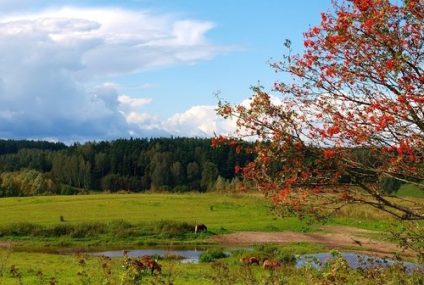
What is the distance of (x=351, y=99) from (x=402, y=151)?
1615 mm

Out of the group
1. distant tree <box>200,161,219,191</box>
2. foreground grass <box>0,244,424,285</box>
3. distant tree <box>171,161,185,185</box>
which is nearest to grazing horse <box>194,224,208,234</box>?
foreground grass <box>0,244,424,285</box>

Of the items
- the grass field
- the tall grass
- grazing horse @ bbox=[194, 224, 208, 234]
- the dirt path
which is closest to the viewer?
the grass field

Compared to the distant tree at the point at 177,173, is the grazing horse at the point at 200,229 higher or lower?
lower

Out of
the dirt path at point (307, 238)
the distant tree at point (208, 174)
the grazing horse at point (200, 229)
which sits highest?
the distant tree at point (208, 174)

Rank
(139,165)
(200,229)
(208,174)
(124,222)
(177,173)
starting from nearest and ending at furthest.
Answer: (200,229) < (124,222) < (208,174) < (177,173) < (139,165)

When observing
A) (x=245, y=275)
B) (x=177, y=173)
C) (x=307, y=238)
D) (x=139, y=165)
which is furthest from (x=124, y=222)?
(x=139, y=165)

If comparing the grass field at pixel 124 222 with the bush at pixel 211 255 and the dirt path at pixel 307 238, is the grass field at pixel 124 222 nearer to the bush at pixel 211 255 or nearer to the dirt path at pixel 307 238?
the dirt path at pixel 307 238

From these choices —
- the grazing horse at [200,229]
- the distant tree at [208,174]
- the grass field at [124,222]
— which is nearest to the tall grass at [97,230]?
the grass field at [124,222]

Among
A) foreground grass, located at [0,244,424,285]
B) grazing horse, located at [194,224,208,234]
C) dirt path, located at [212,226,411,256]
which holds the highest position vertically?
foreground grass, located at [0,244,424,285]

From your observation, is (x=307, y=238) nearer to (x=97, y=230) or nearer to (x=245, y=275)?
(x=97, y=230)

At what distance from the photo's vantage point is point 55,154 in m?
173

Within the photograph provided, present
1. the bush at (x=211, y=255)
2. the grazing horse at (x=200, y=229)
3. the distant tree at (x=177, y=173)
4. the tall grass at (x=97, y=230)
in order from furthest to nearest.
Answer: the distant tree at (x=177, y=173)
the grazing horse at (x=200, y=229)
the tall grass at (x=97, y=230)
the bush at (x=211, y=255)

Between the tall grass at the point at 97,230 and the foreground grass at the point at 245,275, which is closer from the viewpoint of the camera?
the foreground grass at the point at 245,275

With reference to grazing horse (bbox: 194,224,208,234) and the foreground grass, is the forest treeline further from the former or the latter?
the foreground grass
